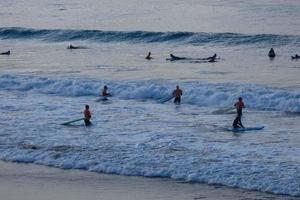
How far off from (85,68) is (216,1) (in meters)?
58.9

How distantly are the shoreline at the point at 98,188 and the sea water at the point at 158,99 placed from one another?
0.47 m

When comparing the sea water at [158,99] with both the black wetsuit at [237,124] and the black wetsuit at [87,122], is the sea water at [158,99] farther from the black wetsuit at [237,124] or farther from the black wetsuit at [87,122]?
the black wetsuit at [237,124]

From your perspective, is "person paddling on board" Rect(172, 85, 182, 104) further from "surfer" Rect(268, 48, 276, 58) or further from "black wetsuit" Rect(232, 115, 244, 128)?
"surfer" Rect(268, 48, 276, 58)

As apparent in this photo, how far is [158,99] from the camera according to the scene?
105ft

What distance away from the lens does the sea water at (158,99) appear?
19.5m

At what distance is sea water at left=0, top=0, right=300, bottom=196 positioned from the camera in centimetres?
1948

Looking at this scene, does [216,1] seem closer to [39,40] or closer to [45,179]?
[39,40]

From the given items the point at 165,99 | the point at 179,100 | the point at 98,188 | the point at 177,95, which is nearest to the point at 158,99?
the point at 165,99

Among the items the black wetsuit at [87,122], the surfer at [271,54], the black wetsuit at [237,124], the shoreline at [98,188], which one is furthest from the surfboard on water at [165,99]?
the surfer at [271,54]

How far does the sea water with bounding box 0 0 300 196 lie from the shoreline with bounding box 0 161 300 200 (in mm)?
466

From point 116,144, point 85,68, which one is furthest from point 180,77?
point 116,144

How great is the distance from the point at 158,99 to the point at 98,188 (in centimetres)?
1491

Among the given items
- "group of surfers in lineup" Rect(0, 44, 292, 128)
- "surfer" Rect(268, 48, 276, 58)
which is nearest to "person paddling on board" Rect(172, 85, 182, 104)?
"group of surfers in lineup" Rect(0, 44, 292, 128)

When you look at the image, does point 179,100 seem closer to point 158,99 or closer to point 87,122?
point 158,99
